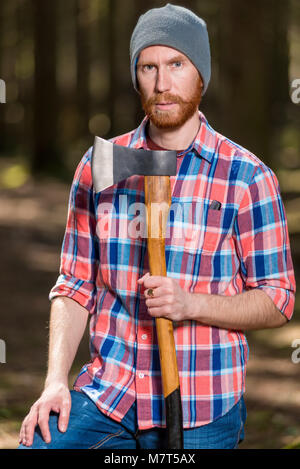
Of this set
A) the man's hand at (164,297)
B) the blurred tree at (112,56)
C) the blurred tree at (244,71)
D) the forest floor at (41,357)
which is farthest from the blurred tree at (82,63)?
the man's hand at (164,297)

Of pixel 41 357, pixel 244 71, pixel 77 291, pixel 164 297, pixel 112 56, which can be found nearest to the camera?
pixel 164 297

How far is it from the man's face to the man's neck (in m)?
0.07

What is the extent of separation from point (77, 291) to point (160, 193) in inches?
20.5

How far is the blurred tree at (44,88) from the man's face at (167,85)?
1600cm

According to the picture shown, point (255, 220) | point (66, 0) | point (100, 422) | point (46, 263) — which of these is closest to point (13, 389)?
point (100, 422)

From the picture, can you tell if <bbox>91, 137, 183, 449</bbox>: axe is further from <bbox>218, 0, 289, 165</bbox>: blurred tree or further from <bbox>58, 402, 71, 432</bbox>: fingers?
<bbox>218, 0, 289, 165</bbox>: blurred tree

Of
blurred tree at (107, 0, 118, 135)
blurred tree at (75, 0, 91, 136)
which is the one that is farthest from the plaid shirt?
blurred tree at (75, 0, 91, 136)

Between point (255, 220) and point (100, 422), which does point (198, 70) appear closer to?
point (255, 220)

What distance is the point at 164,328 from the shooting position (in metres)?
2.49

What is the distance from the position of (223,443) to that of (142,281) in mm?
691

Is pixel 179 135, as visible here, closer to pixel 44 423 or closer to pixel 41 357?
pixel 44 423

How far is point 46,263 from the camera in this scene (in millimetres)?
11148

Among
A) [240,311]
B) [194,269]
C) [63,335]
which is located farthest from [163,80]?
[63,335]

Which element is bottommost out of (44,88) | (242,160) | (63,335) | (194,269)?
(63,335)
